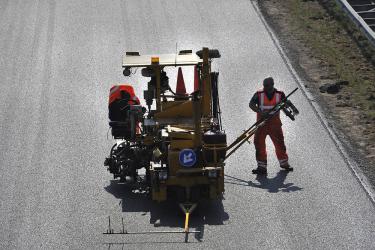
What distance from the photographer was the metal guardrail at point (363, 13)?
82.2 feet

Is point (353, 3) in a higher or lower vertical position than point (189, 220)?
higher

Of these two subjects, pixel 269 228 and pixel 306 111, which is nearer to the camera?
pixel 269 228

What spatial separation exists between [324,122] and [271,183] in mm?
3256

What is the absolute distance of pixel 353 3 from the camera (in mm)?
27688

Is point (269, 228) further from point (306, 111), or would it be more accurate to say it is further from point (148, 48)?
point (148, 48)

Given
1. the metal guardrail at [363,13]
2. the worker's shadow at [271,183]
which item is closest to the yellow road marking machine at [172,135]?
the worker's shadow at [271,183]

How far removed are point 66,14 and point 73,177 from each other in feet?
33.4

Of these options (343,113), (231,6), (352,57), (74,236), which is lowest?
(74,236)

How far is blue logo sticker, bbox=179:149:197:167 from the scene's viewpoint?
1589 cm

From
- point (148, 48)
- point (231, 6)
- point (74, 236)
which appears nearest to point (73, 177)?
point (74, 236)

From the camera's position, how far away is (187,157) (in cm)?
1590

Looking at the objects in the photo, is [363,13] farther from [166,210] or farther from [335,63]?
[166,210]

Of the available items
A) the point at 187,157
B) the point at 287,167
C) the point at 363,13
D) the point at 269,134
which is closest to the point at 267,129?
the point at 269,134

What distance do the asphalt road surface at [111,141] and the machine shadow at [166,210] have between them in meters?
0.03
